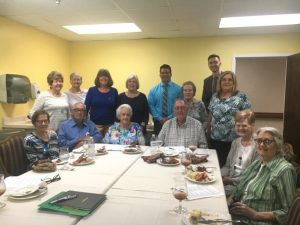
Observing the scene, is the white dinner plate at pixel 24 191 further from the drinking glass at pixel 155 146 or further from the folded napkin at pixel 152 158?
the drinking glass at pixel 155 146

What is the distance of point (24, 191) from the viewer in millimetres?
1554

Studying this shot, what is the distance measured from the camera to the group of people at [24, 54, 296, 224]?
5.53ft

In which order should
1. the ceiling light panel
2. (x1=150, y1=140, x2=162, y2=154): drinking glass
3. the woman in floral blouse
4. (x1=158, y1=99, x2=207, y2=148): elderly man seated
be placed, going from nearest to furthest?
(x1=150, y1=140, x2=162, y2=154): drinking glass < (x1=158, y1=99, x2=207, y2=148): elderly man seated < the woman in floral blouse < the ceiling light panel

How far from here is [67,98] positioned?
3660 millimetres

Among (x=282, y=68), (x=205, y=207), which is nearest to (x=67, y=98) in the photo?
(x=205, y=207)

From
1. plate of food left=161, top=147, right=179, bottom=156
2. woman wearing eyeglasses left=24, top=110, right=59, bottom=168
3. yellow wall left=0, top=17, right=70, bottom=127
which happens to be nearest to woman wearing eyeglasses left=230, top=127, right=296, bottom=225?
plate of food left=161, top=147, right=179, bottom=156

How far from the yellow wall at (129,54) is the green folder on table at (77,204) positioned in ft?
10.3

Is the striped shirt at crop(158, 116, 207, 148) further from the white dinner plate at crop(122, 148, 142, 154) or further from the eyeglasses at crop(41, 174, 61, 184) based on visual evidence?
the eyeglasses at crop(41, 174, 61, 184)

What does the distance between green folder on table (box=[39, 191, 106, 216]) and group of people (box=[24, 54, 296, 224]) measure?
2.97 feet

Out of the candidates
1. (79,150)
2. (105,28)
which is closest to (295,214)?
(79,150)

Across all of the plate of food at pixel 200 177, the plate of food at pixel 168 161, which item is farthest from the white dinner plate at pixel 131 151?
the plate of food at pixel 200 177

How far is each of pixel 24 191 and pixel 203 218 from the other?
3.31 feet

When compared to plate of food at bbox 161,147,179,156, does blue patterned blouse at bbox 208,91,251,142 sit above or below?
above

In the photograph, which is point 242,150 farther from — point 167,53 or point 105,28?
point 167,53
